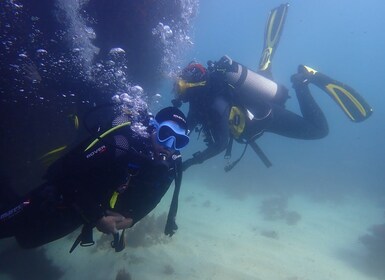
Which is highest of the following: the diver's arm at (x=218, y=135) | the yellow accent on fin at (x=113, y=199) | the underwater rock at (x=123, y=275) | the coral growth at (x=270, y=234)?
the yellow accent on fin at (x=113, y=199)

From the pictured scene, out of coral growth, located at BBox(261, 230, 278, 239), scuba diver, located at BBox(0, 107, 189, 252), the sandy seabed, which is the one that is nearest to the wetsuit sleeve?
scuba diver, located at BBox(0, 107, 189, 252)

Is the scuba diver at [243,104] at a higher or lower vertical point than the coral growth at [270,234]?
higher

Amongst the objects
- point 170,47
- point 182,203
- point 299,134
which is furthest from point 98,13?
point 182,203

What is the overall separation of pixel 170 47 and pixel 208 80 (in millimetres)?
5168

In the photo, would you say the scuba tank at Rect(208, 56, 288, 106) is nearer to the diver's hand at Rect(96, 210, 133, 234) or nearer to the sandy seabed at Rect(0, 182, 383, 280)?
the diver's hand at Rect(96, 210, 133, 234)

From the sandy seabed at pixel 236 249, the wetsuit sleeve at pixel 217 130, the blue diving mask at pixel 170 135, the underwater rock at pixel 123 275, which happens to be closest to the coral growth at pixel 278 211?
the sandy seabed at pixel 236 249

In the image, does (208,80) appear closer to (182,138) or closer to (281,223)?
(182,138)

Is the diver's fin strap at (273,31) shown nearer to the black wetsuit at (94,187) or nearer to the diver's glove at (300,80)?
the diver's glove at (300,80)

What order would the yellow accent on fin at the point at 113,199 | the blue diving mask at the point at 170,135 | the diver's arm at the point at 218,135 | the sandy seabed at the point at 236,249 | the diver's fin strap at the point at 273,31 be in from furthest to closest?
1. the diver's fin strap at the point at 273,31
2. the sandy seabed at the point at 236,249
3. the diver's arm at the point at 218,135
4. the blue diving mask at the point at 170,135
5. the yellow accent on fin at the point at 113,199

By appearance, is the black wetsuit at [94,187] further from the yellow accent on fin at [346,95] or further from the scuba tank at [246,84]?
the yellow accent on fin at [346,95]

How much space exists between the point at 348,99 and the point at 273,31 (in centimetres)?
379

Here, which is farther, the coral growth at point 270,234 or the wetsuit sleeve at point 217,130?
the coral growth at point 270,234

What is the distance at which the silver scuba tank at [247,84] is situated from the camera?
276 inches

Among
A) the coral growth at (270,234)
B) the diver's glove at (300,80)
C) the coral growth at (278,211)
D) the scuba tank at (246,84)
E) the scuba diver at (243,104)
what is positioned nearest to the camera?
the scuba diver at (243,104)
